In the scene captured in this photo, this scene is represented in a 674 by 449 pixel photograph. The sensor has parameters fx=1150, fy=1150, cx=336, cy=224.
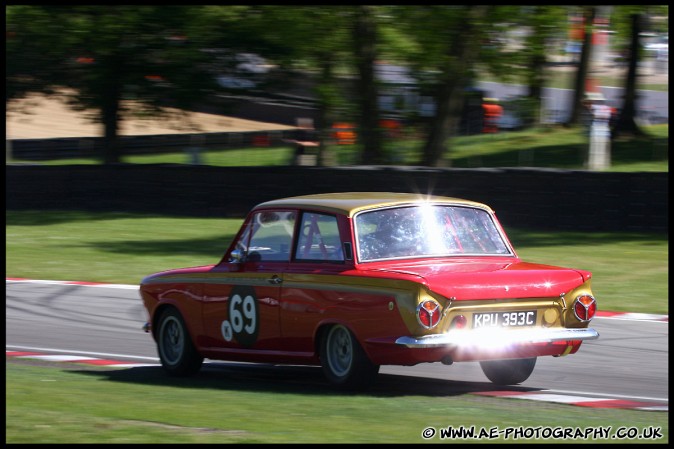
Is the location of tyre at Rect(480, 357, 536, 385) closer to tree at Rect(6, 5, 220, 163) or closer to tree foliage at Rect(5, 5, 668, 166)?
tree foliage at Rect(5, 5, 668, 166)

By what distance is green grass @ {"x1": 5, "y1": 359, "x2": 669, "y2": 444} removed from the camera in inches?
230

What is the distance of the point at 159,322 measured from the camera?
30.7ft

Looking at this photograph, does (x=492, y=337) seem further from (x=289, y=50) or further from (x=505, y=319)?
(x=289, y=50)

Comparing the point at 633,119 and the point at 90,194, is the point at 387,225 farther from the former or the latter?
the point at 633,119

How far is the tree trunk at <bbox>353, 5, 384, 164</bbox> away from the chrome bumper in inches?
651

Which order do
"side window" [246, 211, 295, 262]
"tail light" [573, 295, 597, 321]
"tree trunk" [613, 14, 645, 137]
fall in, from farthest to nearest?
"tree trunk" [613, 14, 645, 137] → "side window" [246, 211, 295, 262] → "tail light" [573, 295, 597, 321]

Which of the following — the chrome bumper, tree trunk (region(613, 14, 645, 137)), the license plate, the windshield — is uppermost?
the windshield

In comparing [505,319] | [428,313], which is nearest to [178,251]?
[505,319]

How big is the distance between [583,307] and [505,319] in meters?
0.70

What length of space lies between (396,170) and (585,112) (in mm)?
18249

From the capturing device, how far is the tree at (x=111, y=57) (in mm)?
26375

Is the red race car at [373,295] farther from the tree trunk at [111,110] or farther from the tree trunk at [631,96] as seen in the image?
the tree trunk at [631,96]

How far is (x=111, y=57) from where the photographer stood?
26812mm

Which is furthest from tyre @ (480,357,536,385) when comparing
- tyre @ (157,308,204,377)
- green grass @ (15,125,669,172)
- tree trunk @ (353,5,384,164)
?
green grass @ (15,125,669,172)
